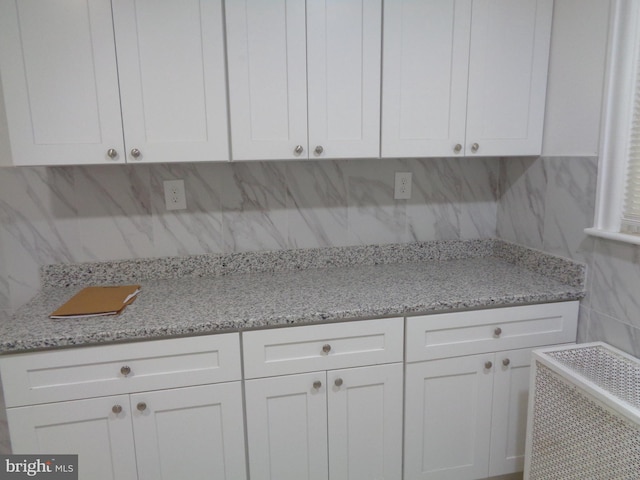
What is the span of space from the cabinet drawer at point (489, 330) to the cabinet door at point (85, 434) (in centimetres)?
102

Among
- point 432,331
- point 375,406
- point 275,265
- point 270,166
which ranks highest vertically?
point 270,166

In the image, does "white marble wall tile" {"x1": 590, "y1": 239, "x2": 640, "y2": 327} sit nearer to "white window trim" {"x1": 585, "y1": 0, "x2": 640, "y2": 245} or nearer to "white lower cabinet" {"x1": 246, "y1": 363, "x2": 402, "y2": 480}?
"white window trim" {"x1": 585, "y1": 0, "x2": 640, "y2": 245}

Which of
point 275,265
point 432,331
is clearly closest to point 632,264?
point 432,331

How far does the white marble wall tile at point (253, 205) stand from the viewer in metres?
Answer: 1.92

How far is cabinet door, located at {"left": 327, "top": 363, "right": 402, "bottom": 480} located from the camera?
1563mm

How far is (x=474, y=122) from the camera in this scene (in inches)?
69.8

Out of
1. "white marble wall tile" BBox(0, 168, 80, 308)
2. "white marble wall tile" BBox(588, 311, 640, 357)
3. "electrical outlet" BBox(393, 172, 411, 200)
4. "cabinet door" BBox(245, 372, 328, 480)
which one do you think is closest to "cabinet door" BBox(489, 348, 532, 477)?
"white marble wall tile" BBox(588, 311, 640, 357)

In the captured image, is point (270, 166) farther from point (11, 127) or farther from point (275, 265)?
point (11, 127)

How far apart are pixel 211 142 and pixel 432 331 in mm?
1057

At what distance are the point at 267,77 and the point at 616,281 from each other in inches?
56.8

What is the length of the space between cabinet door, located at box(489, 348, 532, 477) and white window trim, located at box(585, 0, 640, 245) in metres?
0.56

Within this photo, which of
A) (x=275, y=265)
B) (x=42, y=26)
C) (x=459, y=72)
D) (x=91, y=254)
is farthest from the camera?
(x=275, y=265)

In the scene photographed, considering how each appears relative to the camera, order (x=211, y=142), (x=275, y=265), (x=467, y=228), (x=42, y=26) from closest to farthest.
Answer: (x=42, y=26), (x=211, y=142), (x=275, y=265), (x=467, y=228)

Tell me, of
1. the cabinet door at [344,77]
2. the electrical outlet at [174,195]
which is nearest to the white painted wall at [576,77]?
the cabinet door at [344,77]
